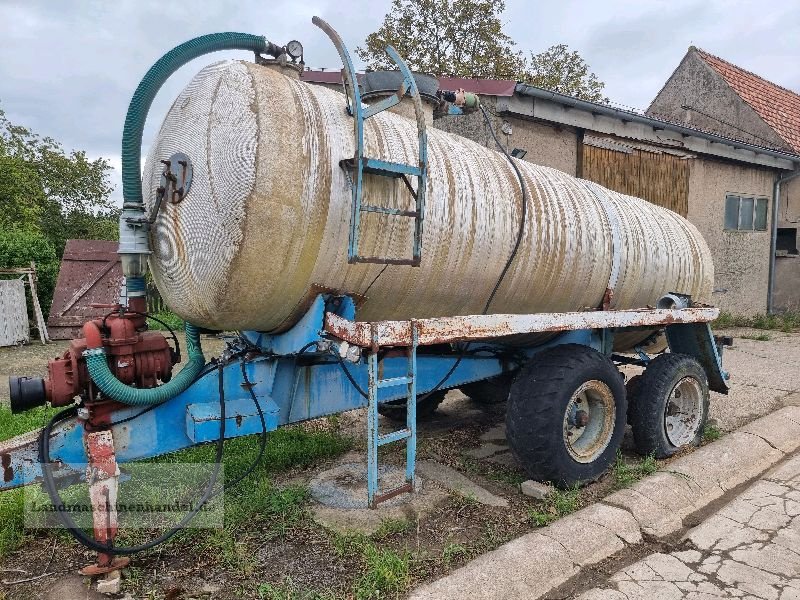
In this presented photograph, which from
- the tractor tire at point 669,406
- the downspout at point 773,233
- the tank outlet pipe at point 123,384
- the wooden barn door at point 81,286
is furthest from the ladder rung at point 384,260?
the downspout at point 773,233

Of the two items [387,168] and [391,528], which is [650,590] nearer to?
[391,528]

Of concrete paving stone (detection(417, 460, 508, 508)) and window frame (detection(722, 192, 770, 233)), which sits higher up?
window frame (detection(722, 192, 770, 233))

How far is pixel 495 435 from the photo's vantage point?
5406 mm

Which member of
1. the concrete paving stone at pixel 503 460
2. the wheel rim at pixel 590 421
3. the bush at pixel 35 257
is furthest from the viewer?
the bush at pixel 35 257

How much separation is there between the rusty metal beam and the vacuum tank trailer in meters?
0.01

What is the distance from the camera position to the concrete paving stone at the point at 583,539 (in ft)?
10.6

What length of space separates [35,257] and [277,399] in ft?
36.7

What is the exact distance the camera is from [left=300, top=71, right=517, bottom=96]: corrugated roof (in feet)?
27.8

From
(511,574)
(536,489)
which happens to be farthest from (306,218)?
(536,489)

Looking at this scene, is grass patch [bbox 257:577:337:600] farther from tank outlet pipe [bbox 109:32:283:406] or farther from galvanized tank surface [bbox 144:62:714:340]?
galvanized tank surface [bbox 144:62:714:340]

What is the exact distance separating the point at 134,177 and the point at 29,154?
24.5m

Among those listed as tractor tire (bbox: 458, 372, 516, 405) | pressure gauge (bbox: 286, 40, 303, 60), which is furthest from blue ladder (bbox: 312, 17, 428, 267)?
tractor tire (bbox: 458, 372, 516, 405)

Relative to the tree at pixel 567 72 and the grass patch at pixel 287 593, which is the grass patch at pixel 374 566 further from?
the tree at pixel 567 72

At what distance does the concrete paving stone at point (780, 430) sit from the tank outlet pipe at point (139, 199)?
4.92m
